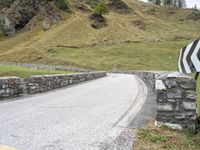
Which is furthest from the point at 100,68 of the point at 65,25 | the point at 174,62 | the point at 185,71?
the point at 185,71

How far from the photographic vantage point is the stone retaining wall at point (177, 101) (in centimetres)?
760

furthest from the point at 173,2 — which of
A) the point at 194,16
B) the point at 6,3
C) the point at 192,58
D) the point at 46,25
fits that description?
the point at 192,58

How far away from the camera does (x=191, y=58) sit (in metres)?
8.19

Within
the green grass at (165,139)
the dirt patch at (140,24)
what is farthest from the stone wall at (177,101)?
the dirt patch at (140,24)

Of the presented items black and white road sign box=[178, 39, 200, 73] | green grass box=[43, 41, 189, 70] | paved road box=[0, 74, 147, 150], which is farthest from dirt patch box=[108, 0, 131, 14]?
black and white road sign box=[178, 39, 200, 73]

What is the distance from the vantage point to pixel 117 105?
12.4 metres

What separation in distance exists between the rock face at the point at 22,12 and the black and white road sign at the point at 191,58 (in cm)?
8733

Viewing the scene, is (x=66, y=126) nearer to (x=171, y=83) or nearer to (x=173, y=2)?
(x=171, y=83)

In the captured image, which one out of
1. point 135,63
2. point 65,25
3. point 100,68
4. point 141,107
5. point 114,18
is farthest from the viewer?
point 114,18

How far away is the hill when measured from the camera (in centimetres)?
7025

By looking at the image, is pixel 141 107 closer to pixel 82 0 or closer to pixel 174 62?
pixel 174 62

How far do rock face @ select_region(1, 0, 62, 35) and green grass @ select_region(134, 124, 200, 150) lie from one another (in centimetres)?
8861

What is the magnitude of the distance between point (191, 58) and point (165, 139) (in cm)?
232

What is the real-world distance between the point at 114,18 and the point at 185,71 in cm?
10491
